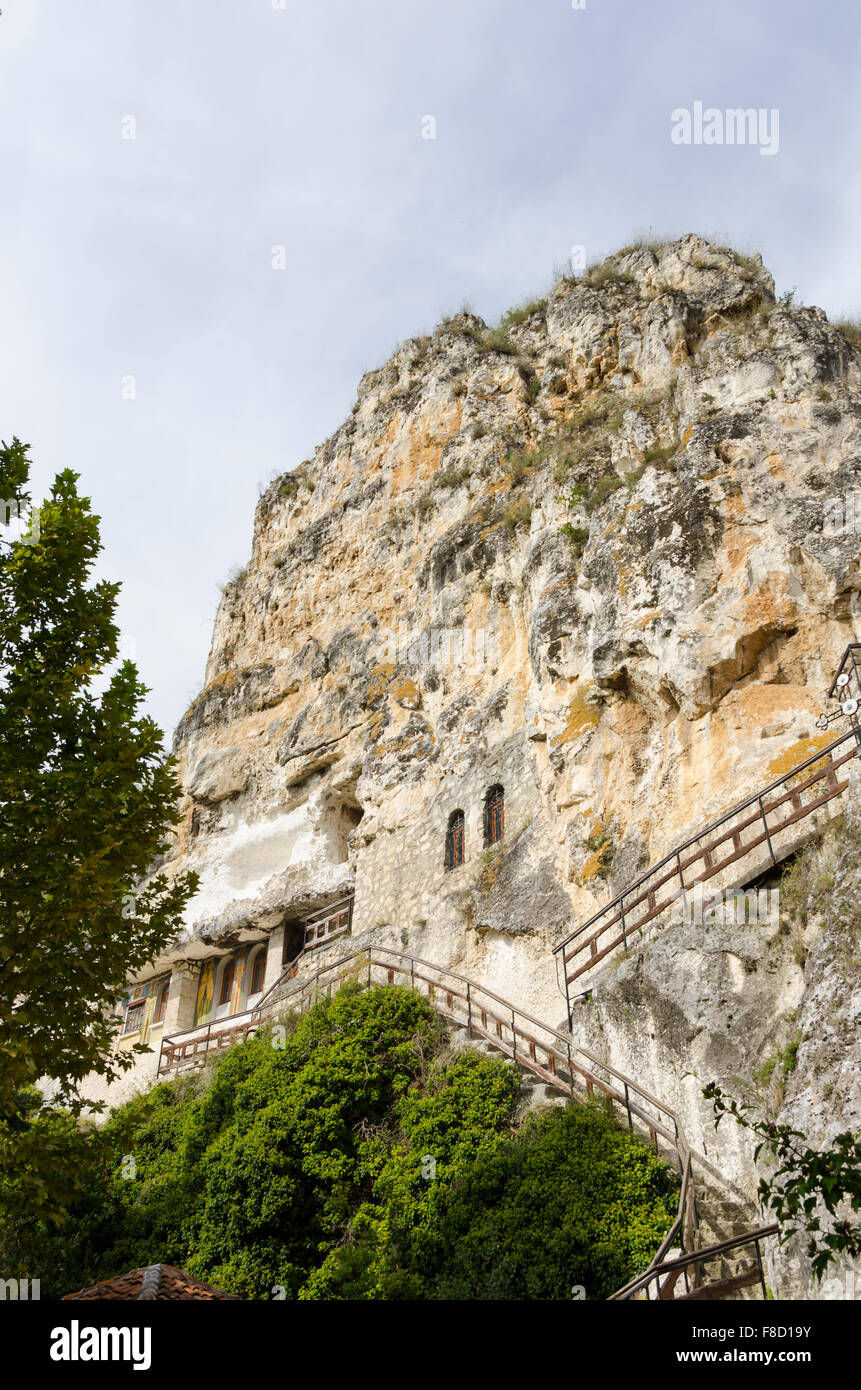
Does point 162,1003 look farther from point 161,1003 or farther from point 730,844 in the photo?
point 730,844

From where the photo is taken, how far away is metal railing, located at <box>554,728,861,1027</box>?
512 inches

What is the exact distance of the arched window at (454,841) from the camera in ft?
71.4

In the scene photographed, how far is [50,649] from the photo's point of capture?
35.1ft

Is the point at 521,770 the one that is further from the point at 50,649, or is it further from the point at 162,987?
the point at 162,987

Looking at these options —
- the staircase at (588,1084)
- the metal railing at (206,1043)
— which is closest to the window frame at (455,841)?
the staircase at (588,1084)

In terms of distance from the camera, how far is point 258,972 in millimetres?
27422

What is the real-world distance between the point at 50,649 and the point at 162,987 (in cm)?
2135

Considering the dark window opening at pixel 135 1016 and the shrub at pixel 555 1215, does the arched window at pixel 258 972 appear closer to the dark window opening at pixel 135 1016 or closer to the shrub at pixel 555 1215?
the dark window opening at pixel 135 1016

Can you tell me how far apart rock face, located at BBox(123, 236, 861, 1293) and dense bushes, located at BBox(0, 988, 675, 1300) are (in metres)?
1.49

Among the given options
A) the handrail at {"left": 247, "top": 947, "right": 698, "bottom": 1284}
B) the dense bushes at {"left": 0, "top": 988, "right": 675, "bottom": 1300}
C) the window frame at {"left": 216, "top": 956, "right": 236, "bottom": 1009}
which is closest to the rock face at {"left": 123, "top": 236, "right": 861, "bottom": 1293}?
the handrail at {"left": 247, "top": 947, "right": 698, "bottom": 1284}

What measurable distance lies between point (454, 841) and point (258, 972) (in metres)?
8.59

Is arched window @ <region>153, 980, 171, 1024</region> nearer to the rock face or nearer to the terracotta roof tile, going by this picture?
the rock face
